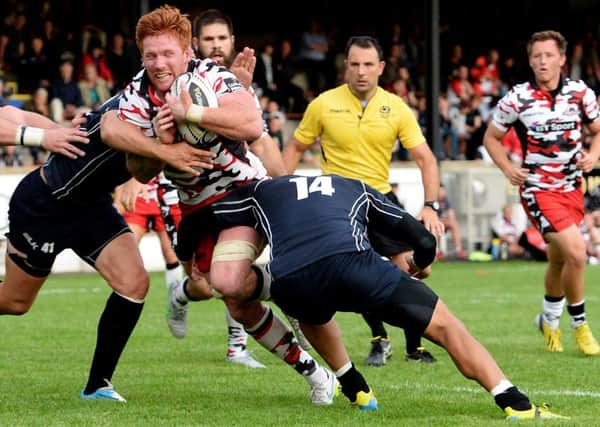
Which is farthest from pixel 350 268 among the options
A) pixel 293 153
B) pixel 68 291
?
pixel 68 291

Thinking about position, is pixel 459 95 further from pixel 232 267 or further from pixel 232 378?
pixel 232 267

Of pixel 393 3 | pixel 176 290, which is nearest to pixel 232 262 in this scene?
pixel 176 290

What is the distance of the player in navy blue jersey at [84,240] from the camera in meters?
7.46

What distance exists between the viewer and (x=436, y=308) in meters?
6.46

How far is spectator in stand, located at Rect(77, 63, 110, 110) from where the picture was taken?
906 inches

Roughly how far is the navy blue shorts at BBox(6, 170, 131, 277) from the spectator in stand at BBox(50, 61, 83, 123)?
14855mm

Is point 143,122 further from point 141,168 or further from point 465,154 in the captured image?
point 465,154

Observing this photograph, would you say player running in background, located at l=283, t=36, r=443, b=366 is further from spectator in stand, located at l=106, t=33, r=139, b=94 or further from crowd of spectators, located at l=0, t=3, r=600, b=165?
spectator in stand, located at l=106, t=33, r=139, b=94

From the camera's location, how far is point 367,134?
980 cm

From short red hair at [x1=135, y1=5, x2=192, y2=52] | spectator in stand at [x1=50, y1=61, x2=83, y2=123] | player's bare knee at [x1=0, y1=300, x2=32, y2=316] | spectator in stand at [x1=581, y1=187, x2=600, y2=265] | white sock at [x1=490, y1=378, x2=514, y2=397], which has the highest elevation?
short red hair at [x1=135, y1=5, x2=192, y2=52]

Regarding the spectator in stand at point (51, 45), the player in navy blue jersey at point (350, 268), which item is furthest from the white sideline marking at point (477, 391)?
the spectator in stand at point (51, 45)

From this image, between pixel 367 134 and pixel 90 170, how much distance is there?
2.99 metres

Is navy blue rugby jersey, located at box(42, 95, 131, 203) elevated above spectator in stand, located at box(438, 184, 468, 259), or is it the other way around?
navy blue rugby jersey, located at box(42, 95, 131, 203)

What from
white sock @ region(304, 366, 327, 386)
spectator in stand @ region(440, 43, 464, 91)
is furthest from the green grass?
spectator in stand @ region(440, 43, 464, 91)
